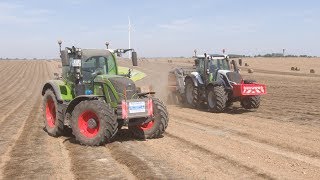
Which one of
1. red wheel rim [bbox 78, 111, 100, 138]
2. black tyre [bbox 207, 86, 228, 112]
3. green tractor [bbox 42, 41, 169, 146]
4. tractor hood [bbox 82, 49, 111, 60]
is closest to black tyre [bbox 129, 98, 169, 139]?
green tractor [bbox 42, 41, 169, 146]

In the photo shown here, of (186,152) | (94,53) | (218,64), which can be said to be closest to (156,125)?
(186,152)

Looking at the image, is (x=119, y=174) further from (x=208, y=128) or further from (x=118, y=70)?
(x=208, y=128)

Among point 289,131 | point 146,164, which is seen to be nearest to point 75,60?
point 146,164

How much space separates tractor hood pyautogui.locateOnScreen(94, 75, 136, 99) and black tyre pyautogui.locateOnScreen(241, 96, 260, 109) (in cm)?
624

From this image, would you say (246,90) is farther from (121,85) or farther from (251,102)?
(121,85)

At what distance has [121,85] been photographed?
848 centimetres

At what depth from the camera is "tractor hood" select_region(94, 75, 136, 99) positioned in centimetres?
845

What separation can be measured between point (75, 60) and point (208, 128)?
3612 millimetres

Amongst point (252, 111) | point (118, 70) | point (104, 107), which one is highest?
point (118, 70)

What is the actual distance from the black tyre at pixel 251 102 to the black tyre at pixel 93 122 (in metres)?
6.82

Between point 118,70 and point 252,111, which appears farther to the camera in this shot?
point 252,111

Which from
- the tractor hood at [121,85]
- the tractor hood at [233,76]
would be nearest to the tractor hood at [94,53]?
the tractor hood at [121,85]

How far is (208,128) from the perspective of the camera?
10406 mm

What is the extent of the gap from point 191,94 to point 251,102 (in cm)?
241
